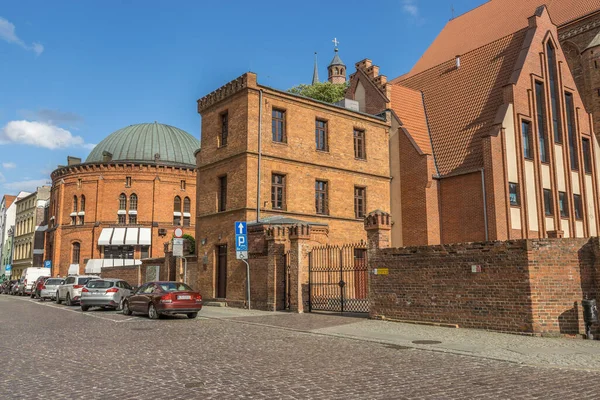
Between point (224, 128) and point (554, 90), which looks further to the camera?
point (554, 90)

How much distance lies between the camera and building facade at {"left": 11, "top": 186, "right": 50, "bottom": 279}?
66.4 meters

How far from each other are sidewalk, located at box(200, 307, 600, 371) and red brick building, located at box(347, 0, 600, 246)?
11.6m

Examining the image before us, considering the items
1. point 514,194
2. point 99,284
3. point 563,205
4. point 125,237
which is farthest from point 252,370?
point 125,237

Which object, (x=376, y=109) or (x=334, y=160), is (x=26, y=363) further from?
(x=376, y=109)

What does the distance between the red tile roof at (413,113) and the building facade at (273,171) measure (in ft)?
8.61

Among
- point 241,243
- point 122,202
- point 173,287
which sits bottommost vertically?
point 173,287

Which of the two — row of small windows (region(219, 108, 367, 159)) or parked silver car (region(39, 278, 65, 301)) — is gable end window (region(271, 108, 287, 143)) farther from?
parked silver car (region(39, 278, 65, 301))

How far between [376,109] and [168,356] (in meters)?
24.9

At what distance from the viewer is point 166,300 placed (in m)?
18.3

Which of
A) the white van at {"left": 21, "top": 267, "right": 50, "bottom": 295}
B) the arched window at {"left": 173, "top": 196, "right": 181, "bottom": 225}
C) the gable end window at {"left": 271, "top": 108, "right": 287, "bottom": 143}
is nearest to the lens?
the gable end window at {"left": 271, "top": 108, "right": 287, "bottom": 143}

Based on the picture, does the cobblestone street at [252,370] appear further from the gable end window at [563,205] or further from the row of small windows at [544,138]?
the gable end window at [563,205]

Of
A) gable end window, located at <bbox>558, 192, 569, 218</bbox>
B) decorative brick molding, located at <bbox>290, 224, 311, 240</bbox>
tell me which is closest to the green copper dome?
decorative brick molding, located at <bbox>290, 224, 311, 240</bbox>

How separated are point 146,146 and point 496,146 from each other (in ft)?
133

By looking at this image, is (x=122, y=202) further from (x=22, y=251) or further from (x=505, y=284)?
(x=505, y=284)
